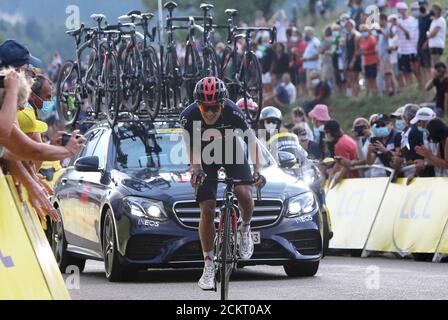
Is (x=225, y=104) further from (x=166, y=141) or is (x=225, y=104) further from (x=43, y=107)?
(x=166, y=141)

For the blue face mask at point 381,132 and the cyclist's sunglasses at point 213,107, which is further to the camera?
the blue face mask at point 381,132

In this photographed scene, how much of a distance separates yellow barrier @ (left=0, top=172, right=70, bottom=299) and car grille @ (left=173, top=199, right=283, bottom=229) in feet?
21.8

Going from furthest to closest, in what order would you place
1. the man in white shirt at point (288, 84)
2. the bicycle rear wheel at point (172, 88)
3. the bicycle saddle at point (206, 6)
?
the man in white shirt at point (288, 84), the bicycle saddle at point (206, 6), the bicycle rear wheel at point (172, 88)

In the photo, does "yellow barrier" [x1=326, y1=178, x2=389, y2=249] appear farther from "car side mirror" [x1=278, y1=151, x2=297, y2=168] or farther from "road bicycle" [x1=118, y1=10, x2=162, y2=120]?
"car side mirror" [x1=278, y1=151, x2=297, y2=168]

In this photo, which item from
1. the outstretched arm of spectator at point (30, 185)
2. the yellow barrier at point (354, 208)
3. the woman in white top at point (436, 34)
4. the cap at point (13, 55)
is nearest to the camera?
the outstretched arm of spectator at point (30, 185)

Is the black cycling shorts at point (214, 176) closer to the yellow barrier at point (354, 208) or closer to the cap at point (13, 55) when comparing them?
the cap at point (13, 55)

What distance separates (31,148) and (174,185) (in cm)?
688

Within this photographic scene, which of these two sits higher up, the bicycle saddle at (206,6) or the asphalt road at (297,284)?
the bicycle saddle at (206,6)

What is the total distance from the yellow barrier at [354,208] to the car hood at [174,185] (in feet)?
14.9

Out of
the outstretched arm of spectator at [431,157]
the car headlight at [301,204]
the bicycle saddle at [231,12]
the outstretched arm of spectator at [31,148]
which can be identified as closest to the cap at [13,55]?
the outstretched arm of spectator at [31,148]

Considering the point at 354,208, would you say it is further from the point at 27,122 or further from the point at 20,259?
the point at 20,259

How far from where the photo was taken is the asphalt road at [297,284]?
1362 centimetres

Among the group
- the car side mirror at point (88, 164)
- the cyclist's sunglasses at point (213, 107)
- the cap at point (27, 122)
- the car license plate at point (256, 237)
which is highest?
the cap at point (27, 122)
